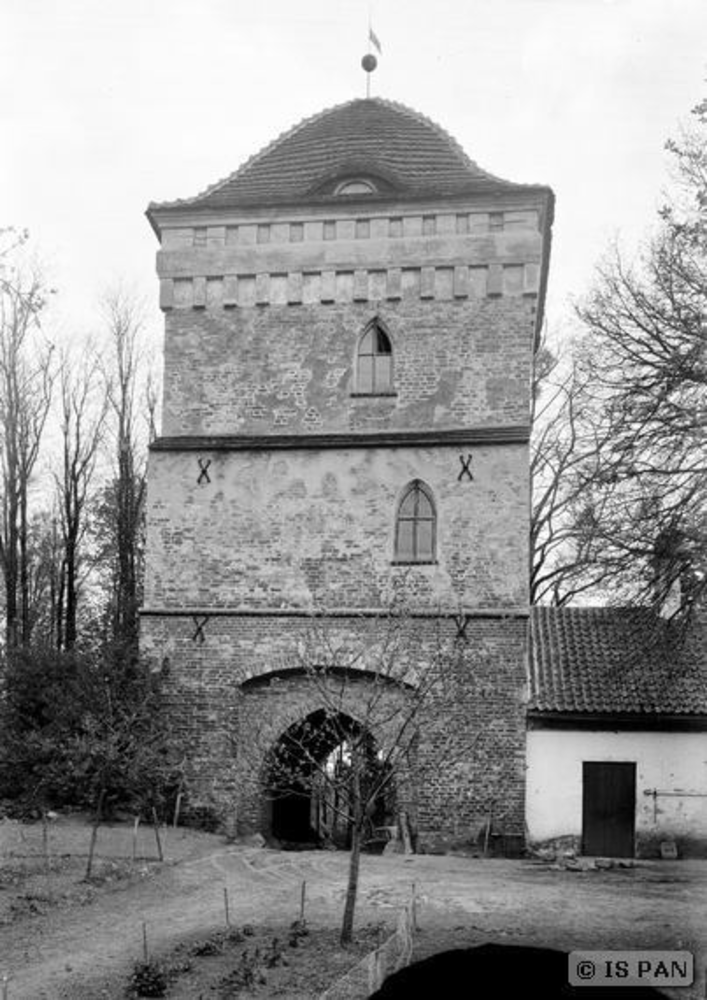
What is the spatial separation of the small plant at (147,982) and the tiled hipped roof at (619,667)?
1067cm

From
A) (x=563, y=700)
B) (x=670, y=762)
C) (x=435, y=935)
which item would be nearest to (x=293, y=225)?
(x=563, y=700)

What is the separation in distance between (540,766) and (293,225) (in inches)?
412

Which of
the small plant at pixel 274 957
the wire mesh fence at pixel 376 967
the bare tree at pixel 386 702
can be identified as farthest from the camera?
the bare tree at pixel 386 702

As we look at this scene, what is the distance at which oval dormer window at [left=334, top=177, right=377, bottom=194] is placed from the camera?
23.2 metres

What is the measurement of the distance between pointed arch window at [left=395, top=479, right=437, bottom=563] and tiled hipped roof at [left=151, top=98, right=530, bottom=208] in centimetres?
531

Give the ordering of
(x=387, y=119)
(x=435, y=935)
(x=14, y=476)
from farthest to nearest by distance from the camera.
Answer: (x=14, y=476) → (x=387, y=119) → (x=435, y=935)

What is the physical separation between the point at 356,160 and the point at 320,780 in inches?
465

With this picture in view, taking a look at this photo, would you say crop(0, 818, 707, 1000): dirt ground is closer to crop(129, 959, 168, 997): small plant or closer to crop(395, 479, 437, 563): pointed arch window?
crop(129, 959, 168, 997): small plant

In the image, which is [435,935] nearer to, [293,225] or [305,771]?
[305,771]

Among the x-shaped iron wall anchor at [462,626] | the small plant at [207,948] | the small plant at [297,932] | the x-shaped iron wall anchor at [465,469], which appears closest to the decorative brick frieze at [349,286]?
the x-shaped iron wall anchor at [465,469]

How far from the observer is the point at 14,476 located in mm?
33812

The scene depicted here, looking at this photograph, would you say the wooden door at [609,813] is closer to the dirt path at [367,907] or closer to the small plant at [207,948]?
the dirt path at [367,907]

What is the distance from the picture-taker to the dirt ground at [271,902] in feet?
42.9

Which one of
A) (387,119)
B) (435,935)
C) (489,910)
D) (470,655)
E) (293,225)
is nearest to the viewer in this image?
(435,935)
